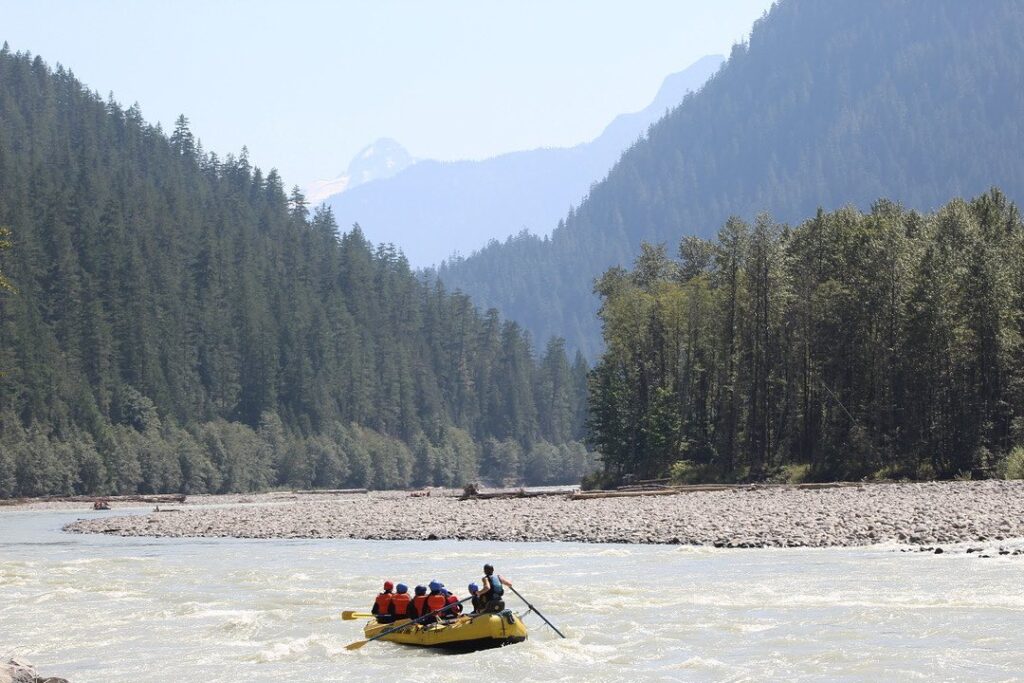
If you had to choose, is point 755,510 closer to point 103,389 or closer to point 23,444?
point 23,444

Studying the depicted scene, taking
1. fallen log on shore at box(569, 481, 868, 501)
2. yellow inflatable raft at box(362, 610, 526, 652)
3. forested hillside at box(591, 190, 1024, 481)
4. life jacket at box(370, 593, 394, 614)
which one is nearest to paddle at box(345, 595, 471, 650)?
yellow inflatable raft at box(362, 610, 526, 652)

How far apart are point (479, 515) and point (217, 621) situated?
30287 mm

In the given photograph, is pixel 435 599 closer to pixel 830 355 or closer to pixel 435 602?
pixel 435 602

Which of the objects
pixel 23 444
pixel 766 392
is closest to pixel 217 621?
pixel 766 392

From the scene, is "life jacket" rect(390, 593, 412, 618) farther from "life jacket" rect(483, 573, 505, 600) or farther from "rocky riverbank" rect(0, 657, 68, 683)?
"rocky riverbank" rect(0, 657, 68, 683)

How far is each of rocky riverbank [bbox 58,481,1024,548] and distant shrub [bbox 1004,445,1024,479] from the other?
3.13 metres

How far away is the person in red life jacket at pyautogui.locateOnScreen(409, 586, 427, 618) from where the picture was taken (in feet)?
93.2

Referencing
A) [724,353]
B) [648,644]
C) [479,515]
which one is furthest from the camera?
[724,353]

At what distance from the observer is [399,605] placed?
93.9 ft

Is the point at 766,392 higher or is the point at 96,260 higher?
the point at 96,260

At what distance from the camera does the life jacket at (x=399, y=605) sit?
28.6 meters

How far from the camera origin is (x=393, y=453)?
173 metres

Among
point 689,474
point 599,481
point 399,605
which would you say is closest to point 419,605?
point 399,605

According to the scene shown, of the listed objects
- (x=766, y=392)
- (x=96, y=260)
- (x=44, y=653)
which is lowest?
(x=44, y=653)
